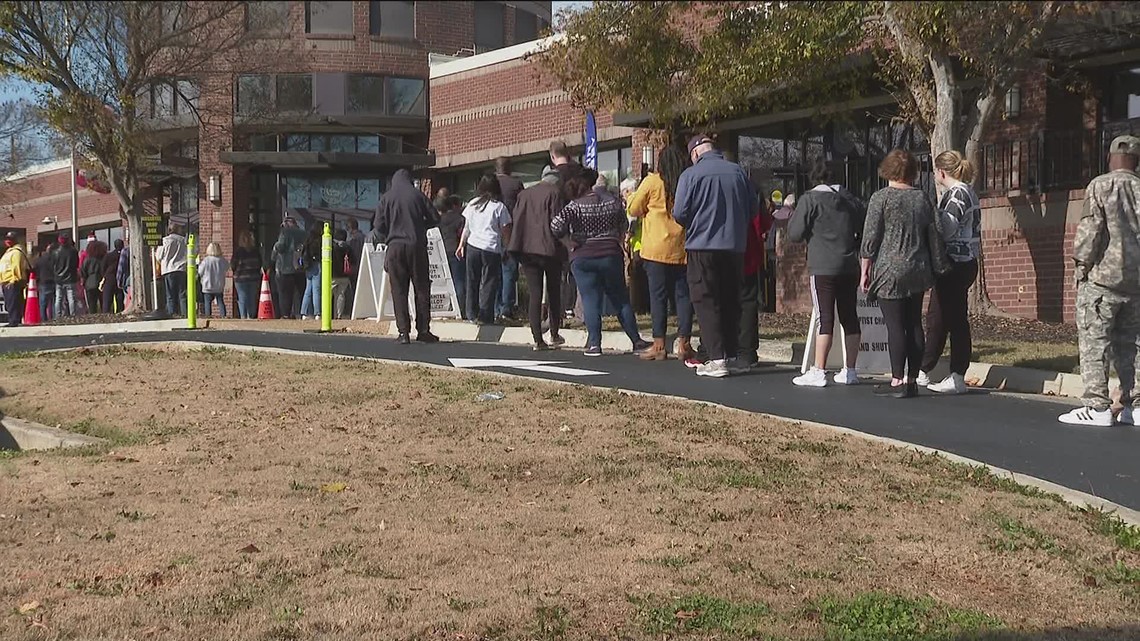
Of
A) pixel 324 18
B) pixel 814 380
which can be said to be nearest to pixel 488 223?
pixel 814 380

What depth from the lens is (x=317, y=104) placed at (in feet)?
111

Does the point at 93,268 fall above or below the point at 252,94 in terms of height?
below

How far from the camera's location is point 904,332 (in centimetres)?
989

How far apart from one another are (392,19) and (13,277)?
14.0m

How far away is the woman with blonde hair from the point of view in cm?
976

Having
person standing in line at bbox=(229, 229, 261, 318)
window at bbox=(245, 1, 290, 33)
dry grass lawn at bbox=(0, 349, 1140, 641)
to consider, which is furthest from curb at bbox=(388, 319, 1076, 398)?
window at bbox=(245, 1, 290, 33)

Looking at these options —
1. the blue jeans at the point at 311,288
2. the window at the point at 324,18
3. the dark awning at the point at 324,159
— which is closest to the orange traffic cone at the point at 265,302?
the blue jeans at the point at 311,288

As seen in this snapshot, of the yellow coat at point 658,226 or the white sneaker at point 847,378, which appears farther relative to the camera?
the yellow coat at point 658,226

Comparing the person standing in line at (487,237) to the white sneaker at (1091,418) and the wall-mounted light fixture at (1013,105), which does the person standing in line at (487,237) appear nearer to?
the wall-mounted light fixture at (1013,105)

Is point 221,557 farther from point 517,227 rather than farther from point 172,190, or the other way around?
point 172,190

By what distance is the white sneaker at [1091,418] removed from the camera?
870 centimetres

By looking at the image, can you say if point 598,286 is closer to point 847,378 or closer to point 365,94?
point 847,378

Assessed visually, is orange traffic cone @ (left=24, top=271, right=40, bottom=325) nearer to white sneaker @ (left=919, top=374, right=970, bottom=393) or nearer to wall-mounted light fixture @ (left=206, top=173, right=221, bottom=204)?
wall-mounted light fixture @ (left=206, top=173, right=221, bottom=204)

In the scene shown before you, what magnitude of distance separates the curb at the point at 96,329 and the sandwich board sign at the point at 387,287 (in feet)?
8.47
